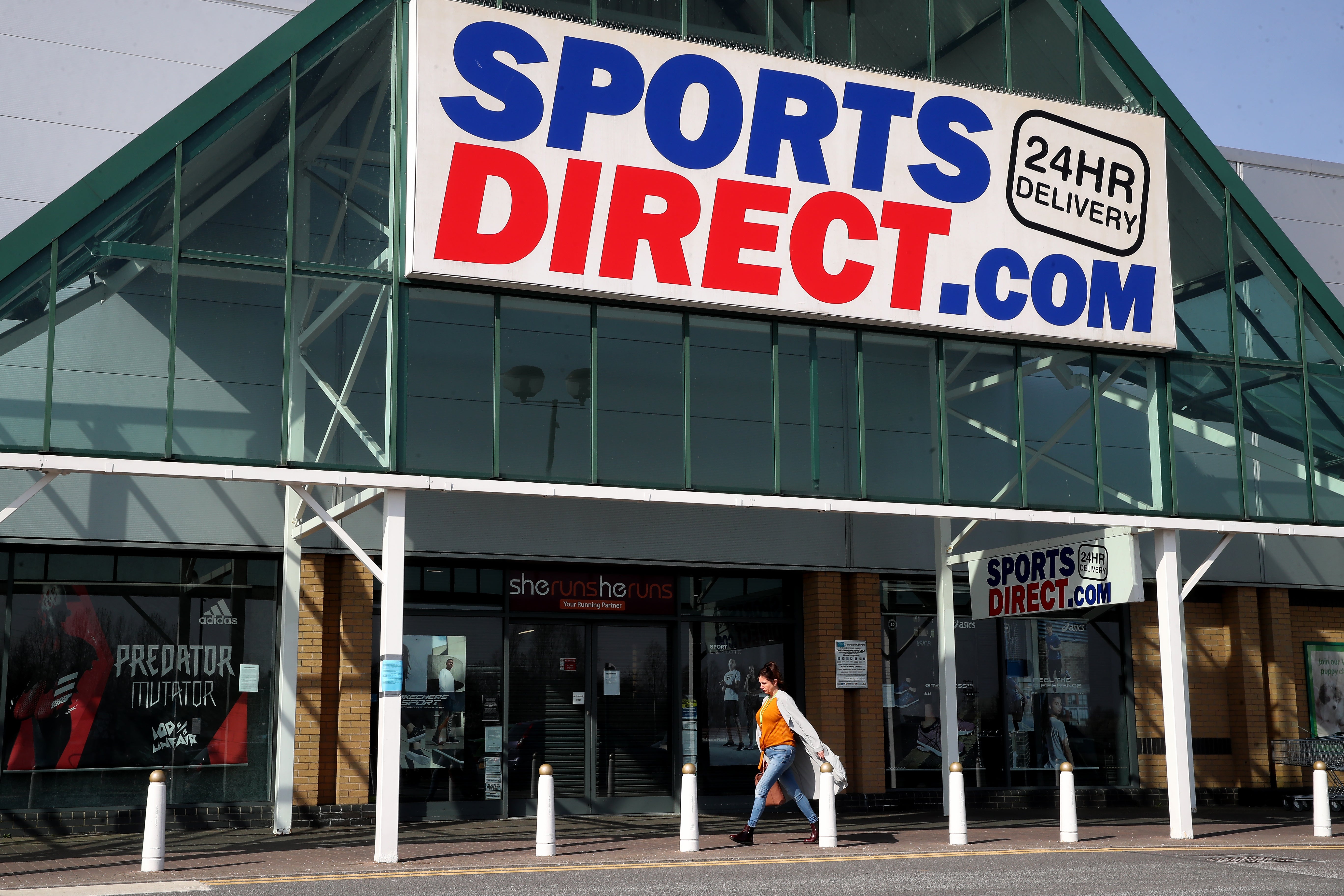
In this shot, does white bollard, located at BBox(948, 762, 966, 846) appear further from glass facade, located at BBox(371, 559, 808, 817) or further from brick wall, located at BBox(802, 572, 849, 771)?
glass facade, located at BBox(371, 559, 808, 817)

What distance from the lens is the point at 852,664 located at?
61.2ft

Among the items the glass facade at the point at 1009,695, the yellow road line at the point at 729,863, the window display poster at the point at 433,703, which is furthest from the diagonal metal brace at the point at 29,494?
the glass facade at the point at 1009,695

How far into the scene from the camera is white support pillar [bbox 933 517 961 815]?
53.2 ft

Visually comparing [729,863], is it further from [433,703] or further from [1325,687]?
[1325,687]

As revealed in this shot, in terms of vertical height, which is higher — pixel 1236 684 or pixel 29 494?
pixel 29 494

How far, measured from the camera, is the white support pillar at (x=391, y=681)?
1245 centimetres

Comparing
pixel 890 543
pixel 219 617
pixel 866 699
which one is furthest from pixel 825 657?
pixel 219 617

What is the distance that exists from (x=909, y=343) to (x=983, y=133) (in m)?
2.63

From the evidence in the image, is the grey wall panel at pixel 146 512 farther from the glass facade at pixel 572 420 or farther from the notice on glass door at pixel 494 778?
the notice on glass door at pixel 494 778

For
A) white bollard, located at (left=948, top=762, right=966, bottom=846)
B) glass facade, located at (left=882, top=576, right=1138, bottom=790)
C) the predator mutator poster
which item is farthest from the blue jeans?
the predator mutator poster

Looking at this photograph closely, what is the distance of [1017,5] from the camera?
16.7 meters

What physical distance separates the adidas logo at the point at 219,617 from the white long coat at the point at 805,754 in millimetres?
6548

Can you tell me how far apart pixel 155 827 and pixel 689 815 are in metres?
4.83

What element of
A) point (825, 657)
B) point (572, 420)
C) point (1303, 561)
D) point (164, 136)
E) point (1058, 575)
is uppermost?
point (164, 136)
